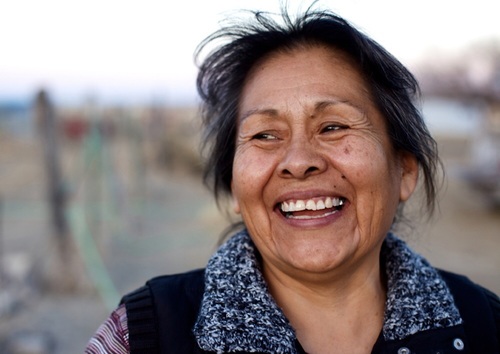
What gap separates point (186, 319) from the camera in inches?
59.6

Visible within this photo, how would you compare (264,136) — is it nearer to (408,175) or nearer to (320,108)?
(320,108)

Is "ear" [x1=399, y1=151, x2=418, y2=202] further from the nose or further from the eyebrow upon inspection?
the nose

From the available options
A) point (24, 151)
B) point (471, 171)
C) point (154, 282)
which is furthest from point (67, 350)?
point (24, 151)

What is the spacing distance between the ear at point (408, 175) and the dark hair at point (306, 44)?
25 mm

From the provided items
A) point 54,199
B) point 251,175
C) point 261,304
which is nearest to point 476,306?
point 261,304

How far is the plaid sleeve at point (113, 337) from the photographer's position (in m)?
1.47

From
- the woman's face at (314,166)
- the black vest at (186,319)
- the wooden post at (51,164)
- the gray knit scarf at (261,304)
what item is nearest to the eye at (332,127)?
the woman's face at (314,166)

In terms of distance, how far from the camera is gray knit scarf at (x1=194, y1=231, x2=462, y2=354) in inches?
57.6

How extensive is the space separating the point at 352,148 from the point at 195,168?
47.1 feet

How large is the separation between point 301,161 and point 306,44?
14.8 inches

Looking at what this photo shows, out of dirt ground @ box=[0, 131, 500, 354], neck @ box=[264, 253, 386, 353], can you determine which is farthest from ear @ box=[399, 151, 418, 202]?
dirt ground @ box=[0, 131, 500, 354]

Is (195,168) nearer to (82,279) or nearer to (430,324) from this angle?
(82,279)

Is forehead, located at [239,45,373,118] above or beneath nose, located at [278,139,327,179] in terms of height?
above

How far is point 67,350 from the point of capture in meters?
4.89
